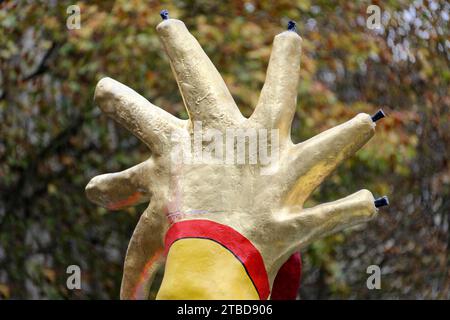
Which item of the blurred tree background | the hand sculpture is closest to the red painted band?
the hand sculpture

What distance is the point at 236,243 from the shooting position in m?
2.37

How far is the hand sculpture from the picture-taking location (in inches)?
93.1

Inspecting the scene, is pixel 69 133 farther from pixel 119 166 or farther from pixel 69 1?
pixel 69 1

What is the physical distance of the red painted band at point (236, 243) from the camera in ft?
7.77

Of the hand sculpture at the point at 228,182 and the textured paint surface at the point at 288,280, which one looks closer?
the hand sculpture at the point at 228,182

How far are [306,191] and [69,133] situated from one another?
3.31 meters

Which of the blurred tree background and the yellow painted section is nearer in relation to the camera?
the yellow painted section

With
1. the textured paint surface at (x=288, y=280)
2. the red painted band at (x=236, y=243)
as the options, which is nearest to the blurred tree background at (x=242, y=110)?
the textured paint surface at (x=288, y=280)

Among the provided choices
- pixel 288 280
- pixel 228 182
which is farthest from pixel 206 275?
pixel 288 280

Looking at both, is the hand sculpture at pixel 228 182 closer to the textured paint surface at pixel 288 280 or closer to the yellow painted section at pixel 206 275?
the yellow painted section at pixel 206 275

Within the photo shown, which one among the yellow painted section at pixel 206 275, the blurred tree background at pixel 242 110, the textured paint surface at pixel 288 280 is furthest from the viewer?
the blurred tree background at pixel 242 110

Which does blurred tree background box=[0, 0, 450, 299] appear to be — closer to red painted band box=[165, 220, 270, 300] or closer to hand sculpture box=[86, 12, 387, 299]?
hand sculpture box=[86, 12, 387, 299]

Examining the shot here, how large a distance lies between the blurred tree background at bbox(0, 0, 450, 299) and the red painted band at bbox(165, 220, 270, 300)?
262cm
